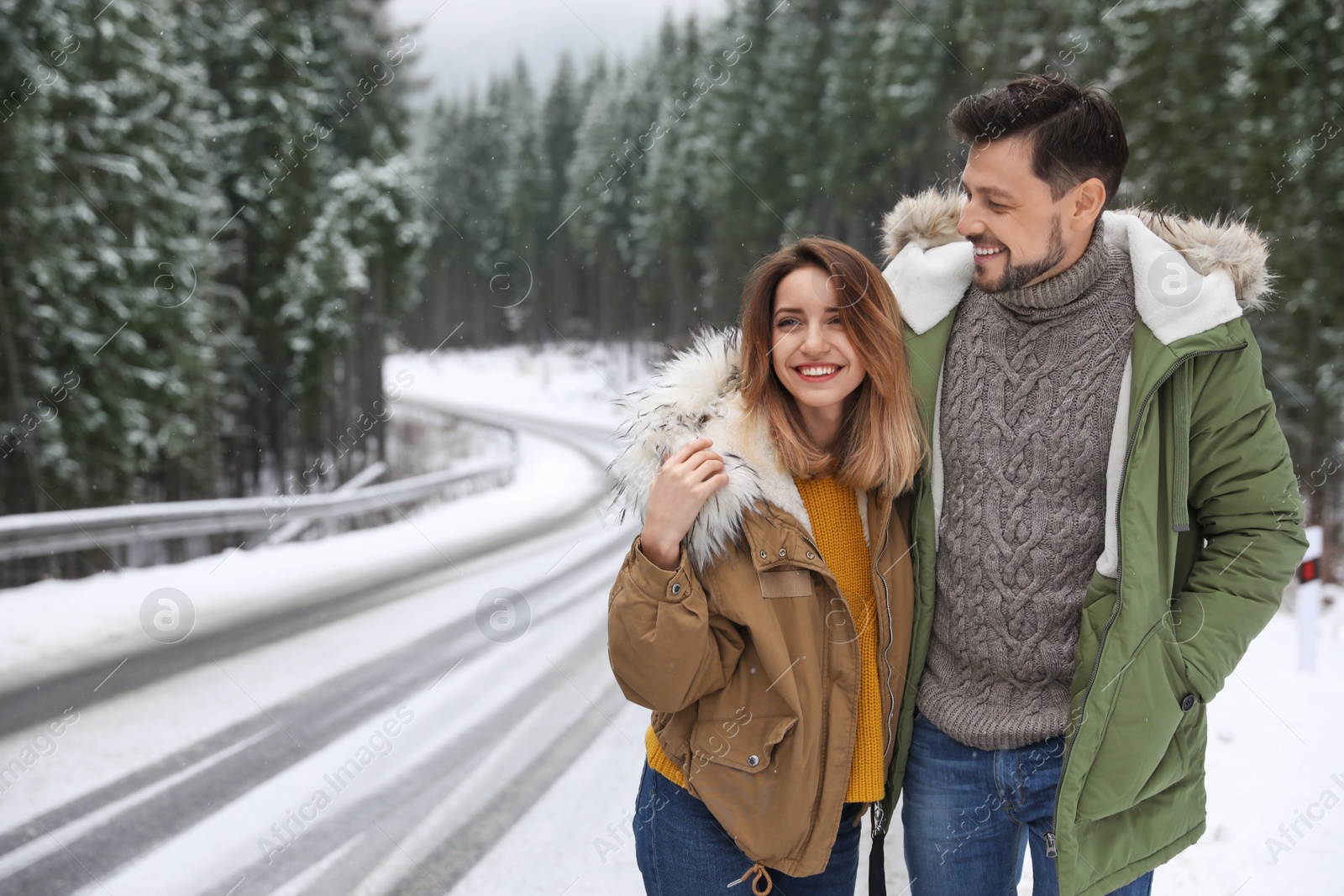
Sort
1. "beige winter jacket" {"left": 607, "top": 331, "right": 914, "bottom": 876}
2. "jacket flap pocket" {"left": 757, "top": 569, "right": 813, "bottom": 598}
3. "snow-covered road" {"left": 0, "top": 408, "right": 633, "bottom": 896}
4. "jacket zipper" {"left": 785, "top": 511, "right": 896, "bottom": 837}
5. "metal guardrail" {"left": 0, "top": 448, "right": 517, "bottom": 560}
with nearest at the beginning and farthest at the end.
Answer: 1. "beige winter jacket" {"left": 607, "top": 331, "right": 914, "bottom": 876}
2. "jacket flap pocket" {"left": 757, "top": 569, "right": 813, "bottom": 598}
3. "jacket zipper" {"left": 785, "top": 511, "right": 896, "bottom": 837}
4. "snow-covered road" {"left": 0, "top": 408, "right": 633, "bottom": 896}
5. "metal guardrail" {"left": 0, "top": 448, "right": 517, "bottom": 560}

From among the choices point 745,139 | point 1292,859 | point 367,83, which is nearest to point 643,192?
point 745,139

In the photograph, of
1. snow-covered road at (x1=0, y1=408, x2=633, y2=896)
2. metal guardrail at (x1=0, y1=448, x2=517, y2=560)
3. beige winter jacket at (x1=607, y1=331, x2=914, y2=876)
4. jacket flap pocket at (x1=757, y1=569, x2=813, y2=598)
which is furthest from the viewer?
metal guardrail at (x1=0, y1=448, x2=517, y2=560)

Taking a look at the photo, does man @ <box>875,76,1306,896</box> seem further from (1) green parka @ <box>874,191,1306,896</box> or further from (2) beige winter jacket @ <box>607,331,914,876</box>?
(2) beige winter jacket @ <box>607,331,914,876</box>

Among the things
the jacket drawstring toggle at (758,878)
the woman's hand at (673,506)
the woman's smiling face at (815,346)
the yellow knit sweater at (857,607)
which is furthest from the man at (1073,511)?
the woman's hand at (673,506)

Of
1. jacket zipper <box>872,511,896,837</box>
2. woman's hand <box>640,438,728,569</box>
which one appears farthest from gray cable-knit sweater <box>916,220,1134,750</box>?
woman's hand <box>640,438,728,569</box>

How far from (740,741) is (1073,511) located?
99 cm

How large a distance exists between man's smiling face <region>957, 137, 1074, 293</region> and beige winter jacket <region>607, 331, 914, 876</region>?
775 mm

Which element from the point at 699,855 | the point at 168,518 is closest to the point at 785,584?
the point at 699,855

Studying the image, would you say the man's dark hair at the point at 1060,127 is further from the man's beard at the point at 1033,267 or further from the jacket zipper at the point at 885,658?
the jacket zipper at the point at 885,658

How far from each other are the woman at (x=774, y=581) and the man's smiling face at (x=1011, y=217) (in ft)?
0.95

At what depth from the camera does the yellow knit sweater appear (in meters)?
2.19

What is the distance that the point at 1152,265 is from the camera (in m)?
2.13

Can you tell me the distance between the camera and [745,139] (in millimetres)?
29266

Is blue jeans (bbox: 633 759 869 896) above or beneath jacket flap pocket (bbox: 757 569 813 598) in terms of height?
beneath
